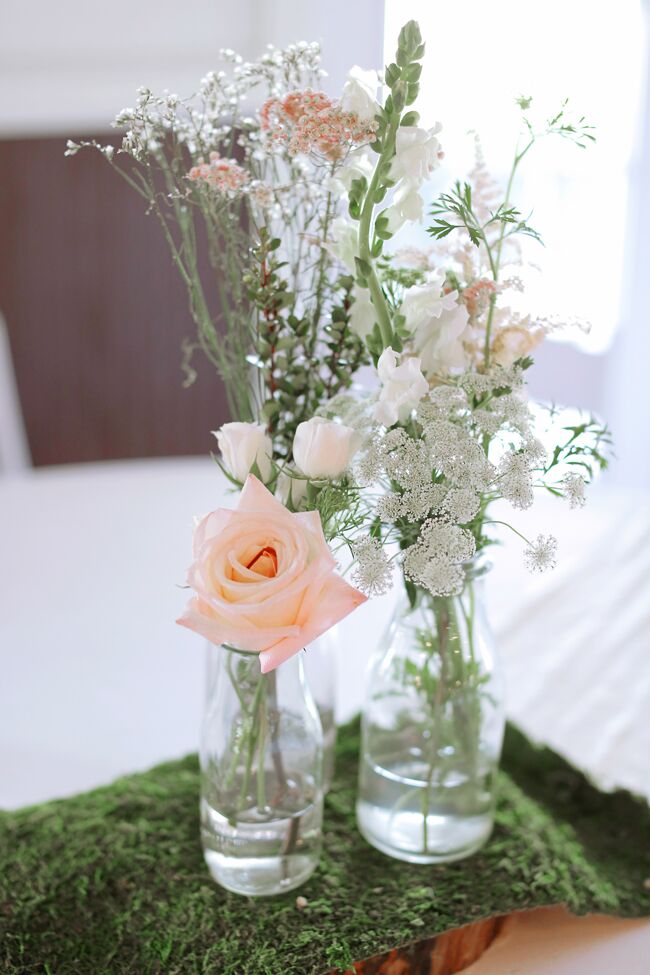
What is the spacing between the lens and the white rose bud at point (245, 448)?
2.25ft

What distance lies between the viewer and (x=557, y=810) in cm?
100

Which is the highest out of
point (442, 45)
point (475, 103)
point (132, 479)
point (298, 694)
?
point (442, 45)

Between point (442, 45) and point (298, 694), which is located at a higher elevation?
point (442, 45)

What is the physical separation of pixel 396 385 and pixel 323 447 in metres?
0.06

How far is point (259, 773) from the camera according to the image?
78cm

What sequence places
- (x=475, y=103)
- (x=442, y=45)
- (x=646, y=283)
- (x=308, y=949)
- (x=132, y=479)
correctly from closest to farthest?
(x=308, y=949), (x=132, y=479), (x=475, y=103), (x=442, y=45), (x=646, y=283)

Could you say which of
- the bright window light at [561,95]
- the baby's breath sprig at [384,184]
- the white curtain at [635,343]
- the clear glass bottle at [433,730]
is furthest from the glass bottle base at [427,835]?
the white curtain at [635,343]

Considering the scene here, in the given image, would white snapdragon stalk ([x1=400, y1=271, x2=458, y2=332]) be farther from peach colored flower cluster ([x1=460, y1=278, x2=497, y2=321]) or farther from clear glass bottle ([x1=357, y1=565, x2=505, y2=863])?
clear glass bottle ([x1=357, y1=565, x2=505, y2=863])

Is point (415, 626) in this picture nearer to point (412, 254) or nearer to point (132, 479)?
point (412, 254)

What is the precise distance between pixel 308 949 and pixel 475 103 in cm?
208

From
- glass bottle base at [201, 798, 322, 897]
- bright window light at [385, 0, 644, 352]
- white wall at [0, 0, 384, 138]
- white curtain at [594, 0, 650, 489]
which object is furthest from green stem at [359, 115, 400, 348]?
white curtain at [594, 0, 650, 489]

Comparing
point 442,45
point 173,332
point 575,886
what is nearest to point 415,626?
point 575,886

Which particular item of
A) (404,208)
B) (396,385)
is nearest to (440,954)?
(396,385)

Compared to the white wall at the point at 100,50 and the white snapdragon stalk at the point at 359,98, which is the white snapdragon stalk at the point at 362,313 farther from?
the white wall at the point at 100,50
